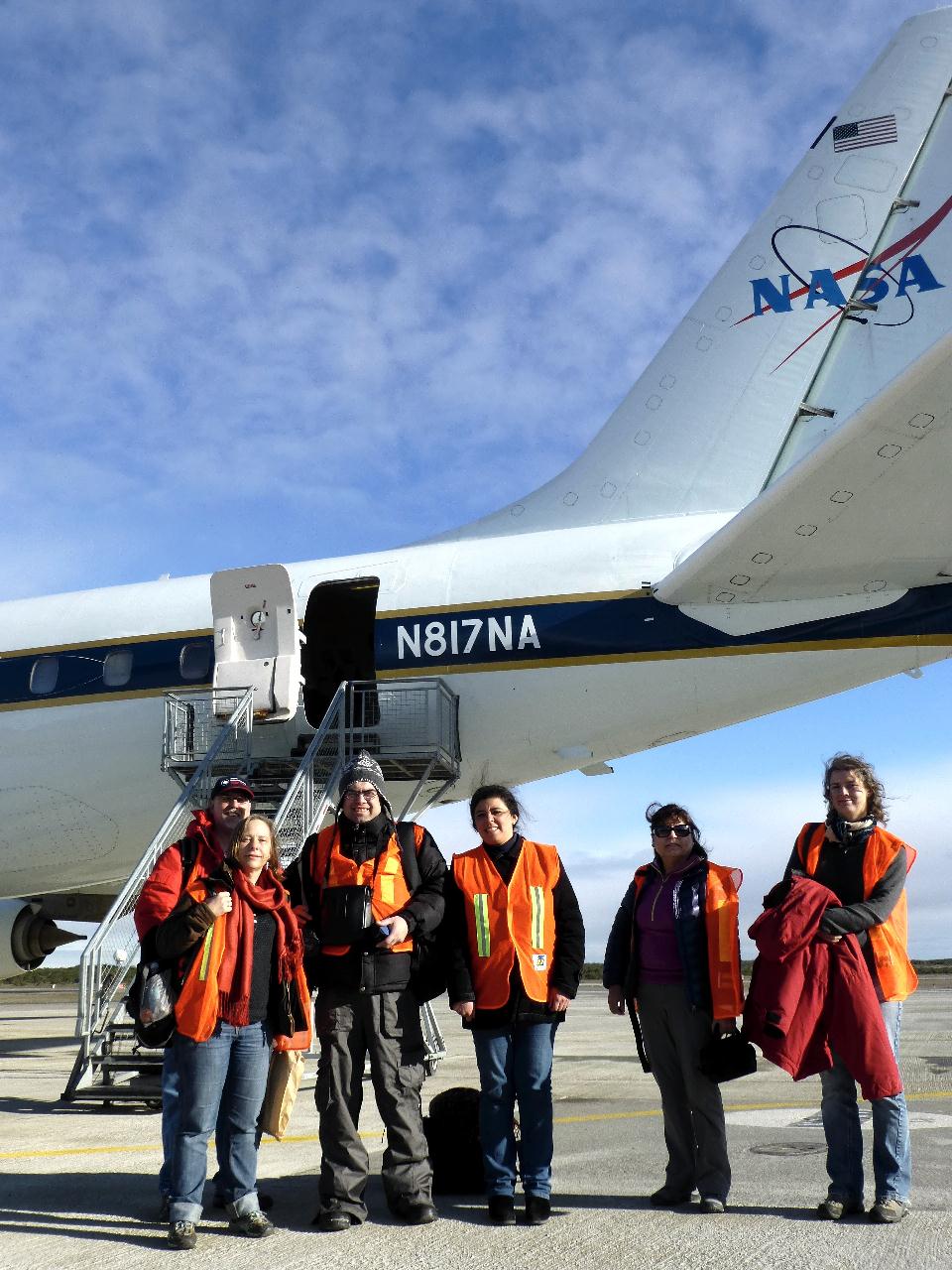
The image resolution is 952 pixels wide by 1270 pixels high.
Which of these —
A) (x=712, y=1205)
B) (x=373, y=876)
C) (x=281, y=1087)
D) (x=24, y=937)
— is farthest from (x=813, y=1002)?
(x=24, y=937)

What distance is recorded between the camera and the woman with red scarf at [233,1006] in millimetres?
4664

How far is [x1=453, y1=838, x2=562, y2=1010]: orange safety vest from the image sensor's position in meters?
5.11

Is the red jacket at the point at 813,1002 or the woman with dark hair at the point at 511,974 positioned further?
the woman with dark hair at the point at 511,974

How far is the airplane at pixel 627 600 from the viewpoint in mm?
10461

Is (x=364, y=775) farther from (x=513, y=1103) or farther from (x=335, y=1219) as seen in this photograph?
(x=335, y=1219)

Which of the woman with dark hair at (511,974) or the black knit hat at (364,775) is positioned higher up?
the black knit hat at (364,775)

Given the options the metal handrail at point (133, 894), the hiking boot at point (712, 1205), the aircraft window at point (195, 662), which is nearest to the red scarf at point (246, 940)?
the hiking boot at point (712, 1205)

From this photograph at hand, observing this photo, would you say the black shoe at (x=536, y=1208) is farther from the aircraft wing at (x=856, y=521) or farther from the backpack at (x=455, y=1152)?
the aircraft wing at (x=856, y=521)

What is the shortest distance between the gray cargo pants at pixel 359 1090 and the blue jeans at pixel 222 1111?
286 mm

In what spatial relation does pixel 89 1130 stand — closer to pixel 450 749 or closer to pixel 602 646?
pixel 450 749

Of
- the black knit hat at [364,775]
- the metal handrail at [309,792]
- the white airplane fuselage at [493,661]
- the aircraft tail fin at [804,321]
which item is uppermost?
the aircraft tail fin at [804,321]

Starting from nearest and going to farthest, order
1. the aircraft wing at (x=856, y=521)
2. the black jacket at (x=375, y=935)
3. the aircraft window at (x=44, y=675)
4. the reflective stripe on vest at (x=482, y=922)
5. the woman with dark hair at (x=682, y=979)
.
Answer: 1. the woman with dark hair at (x=682, y=979)
2. the black jacket at (x=375, y=935)
3. the reflective stripe on vest at (x=482, y=922)
4. the aircraft wing at (x=856, y=521)
5. the aircraft window at (x=44, y=675)

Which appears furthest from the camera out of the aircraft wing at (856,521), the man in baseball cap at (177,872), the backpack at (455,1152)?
the aircraft wing at (856,521)

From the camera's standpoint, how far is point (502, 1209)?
474 cm
